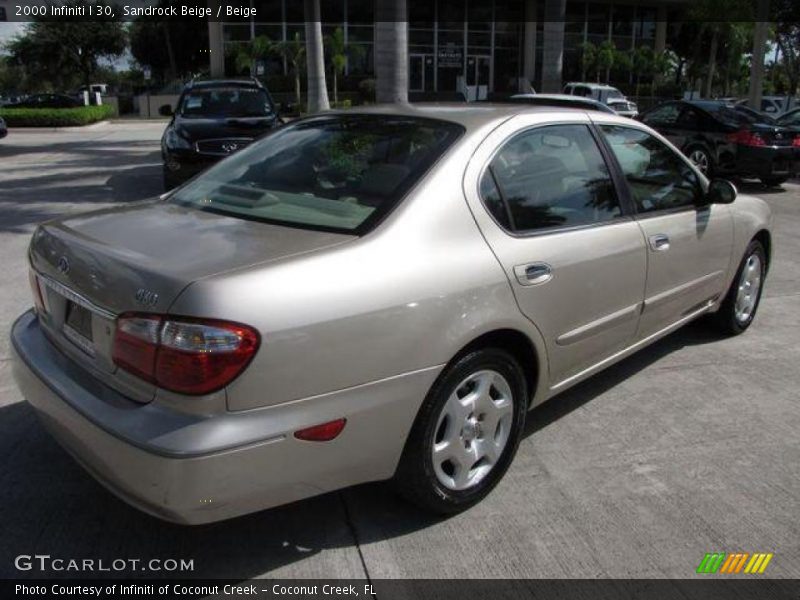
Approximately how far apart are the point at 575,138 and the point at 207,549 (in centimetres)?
254

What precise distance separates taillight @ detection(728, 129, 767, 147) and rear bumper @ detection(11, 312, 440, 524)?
11647mm

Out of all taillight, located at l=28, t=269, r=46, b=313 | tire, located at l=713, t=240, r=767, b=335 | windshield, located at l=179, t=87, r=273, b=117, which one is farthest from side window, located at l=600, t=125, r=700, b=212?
windshield, located at l=179, t=87, r=273, b=117

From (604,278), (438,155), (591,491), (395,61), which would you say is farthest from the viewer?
(395,61)

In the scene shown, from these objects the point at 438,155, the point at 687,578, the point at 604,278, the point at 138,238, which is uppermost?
the point at 438,155

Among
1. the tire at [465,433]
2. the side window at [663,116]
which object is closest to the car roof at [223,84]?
the side window at [663,116]

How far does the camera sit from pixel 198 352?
7.38 ft

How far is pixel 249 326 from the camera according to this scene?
2.27 m

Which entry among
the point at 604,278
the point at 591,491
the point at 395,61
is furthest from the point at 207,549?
the point at 395,61

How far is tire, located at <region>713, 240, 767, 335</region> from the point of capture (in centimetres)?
500

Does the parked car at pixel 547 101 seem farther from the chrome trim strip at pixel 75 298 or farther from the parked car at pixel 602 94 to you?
the parked car at pixel 602 94

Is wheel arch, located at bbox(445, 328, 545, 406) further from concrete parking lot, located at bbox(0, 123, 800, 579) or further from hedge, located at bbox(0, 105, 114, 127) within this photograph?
hedge, located at bbox(0, 105, 114, 127)

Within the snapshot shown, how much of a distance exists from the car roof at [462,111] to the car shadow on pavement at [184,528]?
1680 mm

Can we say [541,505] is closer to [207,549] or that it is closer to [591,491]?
[591,491]

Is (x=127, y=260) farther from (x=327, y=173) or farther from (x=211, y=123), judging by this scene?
(x=211, y=123)
